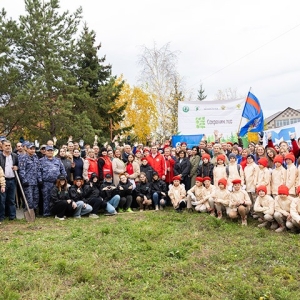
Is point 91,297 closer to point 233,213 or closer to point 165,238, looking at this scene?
point 165,238

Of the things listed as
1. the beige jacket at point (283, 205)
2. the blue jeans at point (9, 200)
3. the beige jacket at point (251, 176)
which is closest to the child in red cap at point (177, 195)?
the beige jacket at point (251, 176)

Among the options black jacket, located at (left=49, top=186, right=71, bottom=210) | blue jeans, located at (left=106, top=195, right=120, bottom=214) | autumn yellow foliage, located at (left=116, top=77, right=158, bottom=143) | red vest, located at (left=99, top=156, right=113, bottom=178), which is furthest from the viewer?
autumn yellow foliage, located at (left=116, top=77, right=158, bottom=143)

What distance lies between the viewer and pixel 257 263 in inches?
218

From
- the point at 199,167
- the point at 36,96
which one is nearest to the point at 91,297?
the point at 199,167

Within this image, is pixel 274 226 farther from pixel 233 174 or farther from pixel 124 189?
pixel 124 189

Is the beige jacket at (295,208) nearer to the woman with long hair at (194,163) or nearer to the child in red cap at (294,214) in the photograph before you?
the child in red cap at (294,214)

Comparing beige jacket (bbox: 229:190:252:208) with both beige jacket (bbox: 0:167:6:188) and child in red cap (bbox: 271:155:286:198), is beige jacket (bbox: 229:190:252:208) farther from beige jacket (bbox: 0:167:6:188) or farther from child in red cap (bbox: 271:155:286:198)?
beige jacket (bbox: 0:167:6:188)

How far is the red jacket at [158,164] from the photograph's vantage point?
10133mm

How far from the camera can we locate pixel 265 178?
7801mm

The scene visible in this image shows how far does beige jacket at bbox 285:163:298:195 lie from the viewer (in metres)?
7.39

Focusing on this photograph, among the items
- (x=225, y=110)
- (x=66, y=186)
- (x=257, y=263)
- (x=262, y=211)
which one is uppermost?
(x=225, y=110)

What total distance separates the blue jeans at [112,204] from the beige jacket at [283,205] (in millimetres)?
4090

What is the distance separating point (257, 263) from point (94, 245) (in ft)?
9.20

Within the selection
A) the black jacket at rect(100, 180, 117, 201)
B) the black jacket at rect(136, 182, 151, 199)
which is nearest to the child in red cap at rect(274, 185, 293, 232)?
the black jacket at rect(136, 182, 151, 199)
